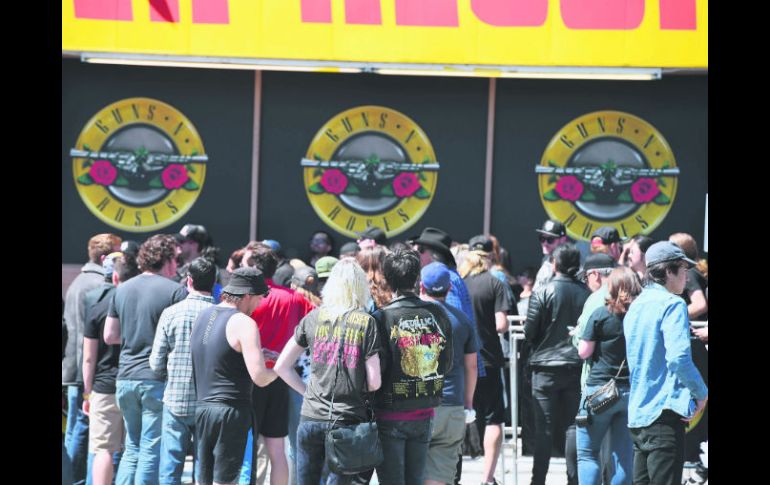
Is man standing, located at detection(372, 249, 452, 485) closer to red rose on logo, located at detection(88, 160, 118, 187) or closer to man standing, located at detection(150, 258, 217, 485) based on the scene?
man standing, located at detection(150, 258, 217, 485)

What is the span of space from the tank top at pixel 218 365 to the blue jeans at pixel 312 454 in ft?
1.97

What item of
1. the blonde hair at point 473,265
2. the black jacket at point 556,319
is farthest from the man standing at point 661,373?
the blonde hair at point 473,265

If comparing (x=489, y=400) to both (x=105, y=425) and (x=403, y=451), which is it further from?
(x=105, y=425)

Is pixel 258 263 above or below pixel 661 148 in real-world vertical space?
below

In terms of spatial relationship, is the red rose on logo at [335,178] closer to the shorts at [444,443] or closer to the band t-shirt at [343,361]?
the shorts at [444,443]

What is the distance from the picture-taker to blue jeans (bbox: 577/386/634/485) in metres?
8.04

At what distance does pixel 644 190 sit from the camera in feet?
47.3

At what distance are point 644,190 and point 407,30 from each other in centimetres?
362

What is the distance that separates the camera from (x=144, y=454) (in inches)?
322

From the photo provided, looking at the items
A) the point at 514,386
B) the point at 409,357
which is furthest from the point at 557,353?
the point at 409,357

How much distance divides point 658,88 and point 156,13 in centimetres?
617

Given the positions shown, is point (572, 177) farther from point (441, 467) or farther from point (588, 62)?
point (441, 467)

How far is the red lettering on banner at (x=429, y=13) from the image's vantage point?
1344cm
